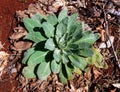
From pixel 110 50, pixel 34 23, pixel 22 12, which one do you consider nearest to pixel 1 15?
pixel 22 12

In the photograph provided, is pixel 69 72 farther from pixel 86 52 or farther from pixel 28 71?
pixel 28 71

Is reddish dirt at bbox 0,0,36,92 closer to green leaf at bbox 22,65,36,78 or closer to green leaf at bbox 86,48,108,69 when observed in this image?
green leaf at bbox 22,65,36,78

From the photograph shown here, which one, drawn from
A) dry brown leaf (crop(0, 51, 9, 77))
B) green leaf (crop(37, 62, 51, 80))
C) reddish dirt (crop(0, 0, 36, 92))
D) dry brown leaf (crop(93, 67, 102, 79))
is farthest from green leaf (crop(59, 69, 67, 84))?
dry brown leaf (crop(0, 51, 9, 77))

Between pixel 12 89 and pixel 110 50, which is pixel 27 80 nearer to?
pixel 12 89

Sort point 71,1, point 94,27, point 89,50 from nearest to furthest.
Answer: point 89,50 < point 94,27 < point 71,1

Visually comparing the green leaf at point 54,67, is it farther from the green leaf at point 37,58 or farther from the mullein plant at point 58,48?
the green leaf at point 37,58

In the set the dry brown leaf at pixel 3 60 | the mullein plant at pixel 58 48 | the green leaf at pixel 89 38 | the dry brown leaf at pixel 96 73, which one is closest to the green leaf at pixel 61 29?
the mullein plant at pixel 58 48
